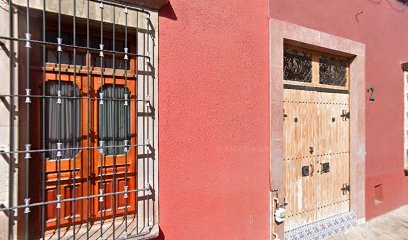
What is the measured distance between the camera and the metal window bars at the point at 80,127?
221cm

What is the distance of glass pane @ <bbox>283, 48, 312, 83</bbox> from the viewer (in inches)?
160

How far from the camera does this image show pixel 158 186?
2814mm

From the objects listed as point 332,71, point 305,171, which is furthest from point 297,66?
point 305,171

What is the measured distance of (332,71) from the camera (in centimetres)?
471

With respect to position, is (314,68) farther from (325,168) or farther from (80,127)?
(80,127)

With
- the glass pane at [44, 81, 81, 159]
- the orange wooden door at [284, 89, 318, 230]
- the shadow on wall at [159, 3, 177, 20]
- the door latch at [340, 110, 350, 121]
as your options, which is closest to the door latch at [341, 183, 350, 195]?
the orange wooden door at [284, 89, 318, 230]

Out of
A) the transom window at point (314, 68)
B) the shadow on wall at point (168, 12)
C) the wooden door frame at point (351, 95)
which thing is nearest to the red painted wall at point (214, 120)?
the shadow on wall at point (168, 12)

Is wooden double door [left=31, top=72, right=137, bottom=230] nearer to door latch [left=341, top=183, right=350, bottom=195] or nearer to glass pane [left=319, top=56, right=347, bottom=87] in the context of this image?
glass pane [left=319, top=56, right=347, bottom=87]

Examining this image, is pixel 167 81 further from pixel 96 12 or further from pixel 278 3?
pixel 278 3

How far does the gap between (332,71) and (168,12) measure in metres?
3.24

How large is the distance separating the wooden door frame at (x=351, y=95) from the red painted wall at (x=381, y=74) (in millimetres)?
203

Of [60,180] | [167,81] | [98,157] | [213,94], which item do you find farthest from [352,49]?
[60,180]

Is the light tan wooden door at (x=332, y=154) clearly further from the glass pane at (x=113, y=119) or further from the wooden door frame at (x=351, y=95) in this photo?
the glass pane at (x=113, y=119)

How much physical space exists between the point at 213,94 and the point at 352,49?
300 cm
